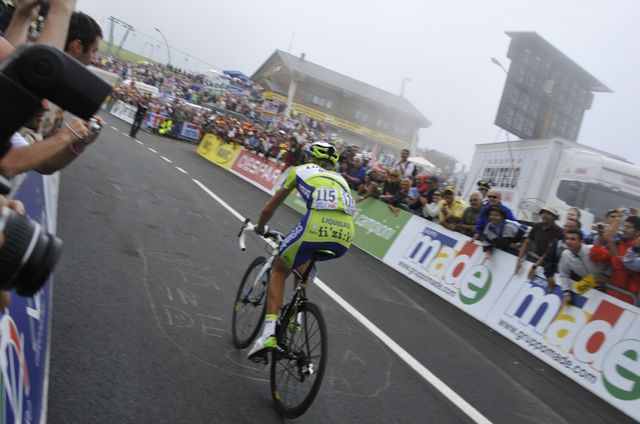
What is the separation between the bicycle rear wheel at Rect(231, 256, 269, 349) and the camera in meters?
4.71

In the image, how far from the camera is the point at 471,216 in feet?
32.3

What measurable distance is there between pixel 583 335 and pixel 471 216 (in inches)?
138

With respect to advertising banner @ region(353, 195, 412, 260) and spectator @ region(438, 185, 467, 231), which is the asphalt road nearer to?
spectator @ region(438, 185, 467, 231)

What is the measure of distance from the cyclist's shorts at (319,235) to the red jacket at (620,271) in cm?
433

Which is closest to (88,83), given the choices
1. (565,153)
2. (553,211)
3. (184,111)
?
(553,211)

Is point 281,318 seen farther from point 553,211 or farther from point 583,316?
point 553,211

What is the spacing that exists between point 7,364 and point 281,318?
215cm

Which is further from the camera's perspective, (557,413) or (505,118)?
(505,118)

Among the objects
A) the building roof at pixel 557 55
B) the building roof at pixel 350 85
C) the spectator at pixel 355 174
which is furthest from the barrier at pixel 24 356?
the building roof at pixel 350 85

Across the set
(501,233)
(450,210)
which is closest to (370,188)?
(450,210)

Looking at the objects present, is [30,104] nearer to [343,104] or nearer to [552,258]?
[552,258]


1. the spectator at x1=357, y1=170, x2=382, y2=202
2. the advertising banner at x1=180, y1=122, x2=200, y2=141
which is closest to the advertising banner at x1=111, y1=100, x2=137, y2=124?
the advertising banner at x1=180, y1=122, x2=200, y2=141

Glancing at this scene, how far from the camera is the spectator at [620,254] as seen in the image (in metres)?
6.77

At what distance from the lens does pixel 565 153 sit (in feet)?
45.7
